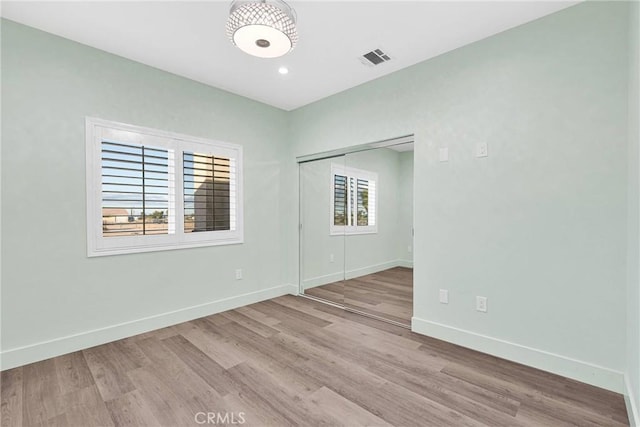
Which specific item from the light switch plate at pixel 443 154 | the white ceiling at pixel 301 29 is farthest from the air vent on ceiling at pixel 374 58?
the light switch plate at pixel 443 154

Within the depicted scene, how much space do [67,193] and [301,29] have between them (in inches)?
95.2

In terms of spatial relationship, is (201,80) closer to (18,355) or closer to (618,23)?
(18,355)

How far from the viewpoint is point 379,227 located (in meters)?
4.54

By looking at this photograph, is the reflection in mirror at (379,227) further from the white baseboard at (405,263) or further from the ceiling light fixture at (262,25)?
the ceiling light fixture at (262,25)

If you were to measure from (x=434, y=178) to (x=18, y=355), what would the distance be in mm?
3776

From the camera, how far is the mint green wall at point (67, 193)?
230 centimetres

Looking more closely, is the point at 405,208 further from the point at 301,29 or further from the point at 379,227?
the point at 301,29

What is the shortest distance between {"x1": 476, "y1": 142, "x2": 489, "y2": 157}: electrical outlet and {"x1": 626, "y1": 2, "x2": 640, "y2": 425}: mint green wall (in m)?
0.85

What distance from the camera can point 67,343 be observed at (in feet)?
8.26

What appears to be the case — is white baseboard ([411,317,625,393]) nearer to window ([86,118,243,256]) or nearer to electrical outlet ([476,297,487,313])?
electrical outlet ([476,297,487,313])

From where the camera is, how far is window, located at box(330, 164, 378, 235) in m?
4.16

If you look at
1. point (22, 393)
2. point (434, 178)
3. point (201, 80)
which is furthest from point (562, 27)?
point (22, 393)

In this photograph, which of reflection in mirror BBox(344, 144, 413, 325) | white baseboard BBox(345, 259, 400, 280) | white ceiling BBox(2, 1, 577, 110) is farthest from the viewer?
white baseboard BBox(345, 259, 400, 280)

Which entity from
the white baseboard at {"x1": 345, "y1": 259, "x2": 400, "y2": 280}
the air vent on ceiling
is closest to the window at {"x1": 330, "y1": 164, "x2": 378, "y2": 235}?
the white baseboard at {"x1": 345, "y1": 259, "x2": 400, "y2": 280}
